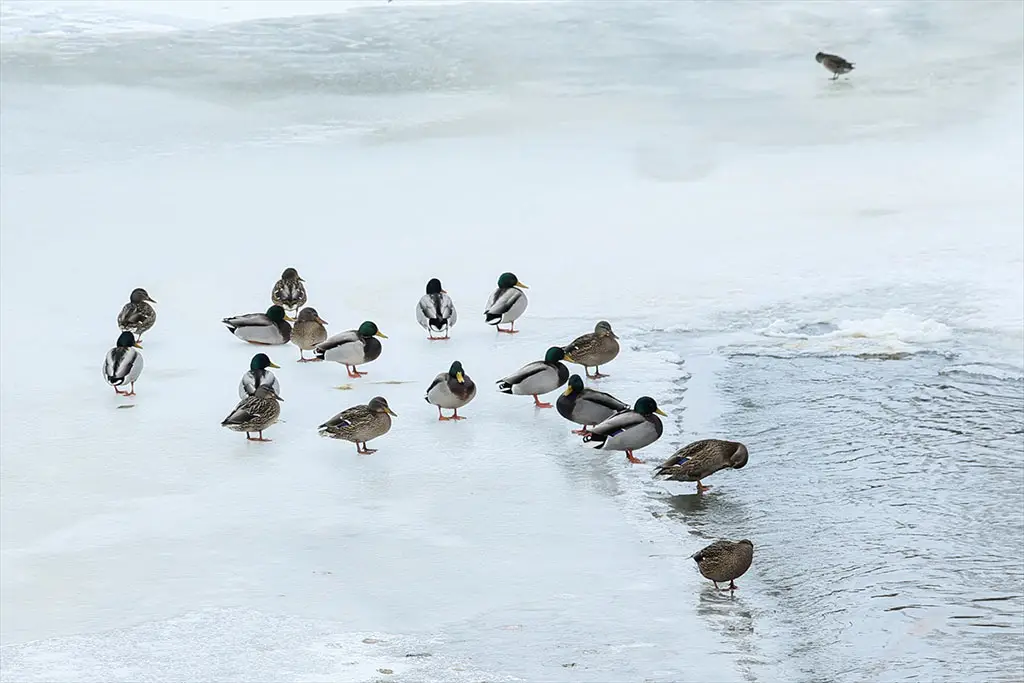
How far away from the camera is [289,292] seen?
10250mm

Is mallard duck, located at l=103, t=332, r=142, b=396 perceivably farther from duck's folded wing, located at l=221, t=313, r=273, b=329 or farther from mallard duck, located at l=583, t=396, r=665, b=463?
mallard duck, located at l=583, t=396, r=665, b=463

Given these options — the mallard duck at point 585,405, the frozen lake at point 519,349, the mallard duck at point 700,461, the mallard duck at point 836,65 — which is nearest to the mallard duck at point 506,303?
the frozen lake at point 519,349

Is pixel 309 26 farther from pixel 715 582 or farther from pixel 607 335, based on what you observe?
pixel 715 582

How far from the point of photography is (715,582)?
6.12 m

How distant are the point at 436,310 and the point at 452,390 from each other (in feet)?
5.00

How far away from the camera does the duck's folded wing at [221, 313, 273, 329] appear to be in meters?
9.67

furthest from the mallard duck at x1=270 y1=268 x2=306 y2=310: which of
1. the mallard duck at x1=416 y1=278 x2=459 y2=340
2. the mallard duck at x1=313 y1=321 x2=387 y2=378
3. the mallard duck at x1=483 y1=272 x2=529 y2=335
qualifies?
the mallard duck at x1=483 y1=272 x2=529 y2=335

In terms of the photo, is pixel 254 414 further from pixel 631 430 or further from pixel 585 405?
pixel 631 430

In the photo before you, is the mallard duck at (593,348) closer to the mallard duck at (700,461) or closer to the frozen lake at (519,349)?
the frozen lake at (519,349)

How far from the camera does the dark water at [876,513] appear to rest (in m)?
5.63

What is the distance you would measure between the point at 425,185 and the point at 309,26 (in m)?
7.70

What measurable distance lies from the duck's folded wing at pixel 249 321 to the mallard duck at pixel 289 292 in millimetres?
474

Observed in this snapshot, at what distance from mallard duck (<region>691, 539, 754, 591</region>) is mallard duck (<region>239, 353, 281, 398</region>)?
128 inches

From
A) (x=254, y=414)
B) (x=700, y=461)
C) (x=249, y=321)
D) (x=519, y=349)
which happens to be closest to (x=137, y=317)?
(x=249, y=321)
